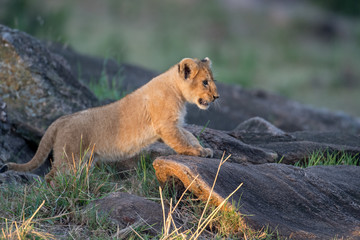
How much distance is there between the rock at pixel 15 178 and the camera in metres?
5.49

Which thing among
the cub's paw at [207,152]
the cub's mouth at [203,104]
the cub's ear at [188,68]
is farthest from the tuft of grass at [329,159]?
the cub's ear at [188,68]

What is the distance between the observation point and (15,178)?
18.5 ft

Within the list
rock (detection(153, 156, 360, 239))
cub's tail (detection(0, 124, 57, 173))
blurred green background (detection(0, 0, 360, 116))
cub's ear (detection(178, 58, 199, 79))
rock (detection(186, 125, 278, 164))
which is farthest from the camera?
blurred green background (detection(0, 0, 360, 116))

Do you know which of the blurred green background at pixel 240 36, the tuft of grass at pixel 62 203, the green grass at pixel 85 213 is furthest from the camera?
the blurred green background at pixel 240 36

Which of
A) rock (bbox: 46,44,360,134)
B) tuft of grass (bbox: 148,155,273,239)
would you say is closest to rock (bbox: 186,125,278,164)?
tuft of grass (bbox: 148,155,273,239)

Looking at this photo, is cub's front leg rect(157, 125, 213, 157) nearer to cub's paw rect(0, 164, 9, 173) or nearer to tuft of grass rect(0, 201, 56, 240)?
cub's paw rect(0, 164, 9, 173)

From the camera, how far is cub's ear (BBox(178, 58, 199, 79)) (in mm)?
5840

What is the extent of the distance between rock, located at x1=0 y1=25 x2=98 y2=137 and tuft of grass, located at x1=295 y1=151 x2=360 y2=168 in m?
2.86

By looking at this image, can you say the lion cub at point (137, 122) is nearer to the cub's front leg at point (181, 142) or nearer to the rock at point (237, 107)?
the cub's front leg at point (181, 142)

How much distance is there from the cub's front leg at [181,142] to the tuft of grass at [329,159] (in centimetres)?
118

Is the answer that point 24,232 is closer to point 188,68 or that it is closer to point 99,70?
point 188,68

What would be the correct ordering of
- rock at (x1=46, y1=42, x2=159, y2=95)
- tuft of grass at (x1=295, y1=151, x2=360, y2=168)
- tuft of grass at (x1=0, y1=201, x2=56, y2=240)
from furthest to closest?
1. rock at (x1=46, y1=42, x2=159, y2=95)
2. tuft of grass at (x1=295, y1=151, x2=360, y2=168)
3. tuft of grass at (x1=0, y1=201, x2=56, y2=240)

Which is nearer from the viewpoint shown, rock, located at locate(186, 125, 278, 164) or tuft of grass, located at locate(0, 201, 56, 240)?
tuft of grass, located at locate(0, 201, 56, 240)

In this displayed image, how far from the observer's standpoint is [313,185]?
17.3ft
